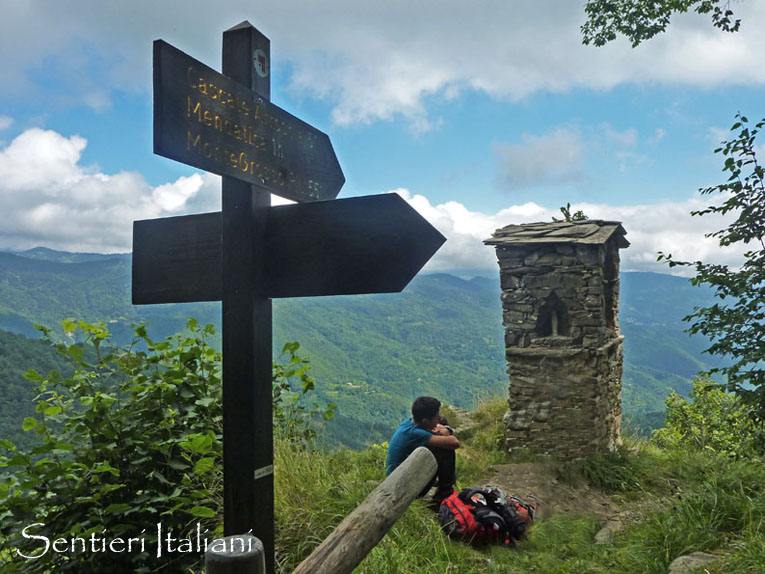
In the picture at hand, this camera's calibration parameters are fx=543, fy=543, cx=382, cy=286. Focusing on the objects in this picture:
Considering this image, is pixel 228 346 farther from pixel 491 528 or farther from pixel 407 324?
pixel 407 324

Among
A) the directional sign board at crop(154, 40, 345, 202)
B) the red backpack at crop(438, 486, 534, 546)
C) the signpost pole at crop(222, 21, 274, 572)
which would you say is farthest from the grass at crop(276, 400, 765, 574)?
the directional sign board at crop(154, 40, 345, 202)

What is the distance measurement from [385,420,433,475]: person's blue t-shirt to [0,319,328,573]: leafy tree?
1.81 m

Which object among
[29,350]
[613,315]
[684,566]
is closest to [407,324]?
[29,350]

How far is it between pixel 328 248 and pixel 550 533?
4.07 meters

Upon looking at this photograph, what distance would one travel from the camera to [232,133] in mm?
2176

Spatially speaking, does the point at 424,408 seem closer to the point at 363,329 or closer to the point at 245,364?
the point at 245,364

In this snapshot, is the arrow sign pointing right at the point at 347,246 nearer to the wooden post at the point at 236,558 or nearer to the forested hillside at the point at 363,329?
the wooden post at the point at 236,558

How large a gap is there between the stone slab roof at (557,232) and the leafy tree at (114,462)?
5.53m

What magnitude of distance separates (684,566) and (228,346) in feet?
10.8

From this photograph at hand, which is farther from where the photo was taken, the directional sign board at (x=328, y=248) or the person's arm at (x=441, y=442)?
the person's arm at (x=441, y=442)

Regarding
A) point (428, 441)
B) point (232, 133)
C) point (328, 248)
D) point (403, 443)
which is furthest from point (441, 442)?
point (232, 133)

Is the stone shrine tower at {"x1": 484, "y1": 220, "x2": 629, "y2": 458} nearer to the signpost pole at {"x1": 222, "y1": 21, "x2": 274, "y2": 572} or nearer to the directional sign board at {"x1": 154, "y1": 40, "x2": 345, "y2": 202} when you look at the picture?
the directional sign board at {"x1": 154, "y1": 40, "x2": 345, "y2": 202}

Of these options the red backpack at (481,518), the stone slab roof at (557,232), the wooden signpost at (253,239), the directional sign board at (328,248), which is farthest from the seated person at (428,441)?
the stone slab roof at (557,232)

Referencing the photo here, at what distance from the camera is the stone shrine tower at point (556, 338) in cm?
793
